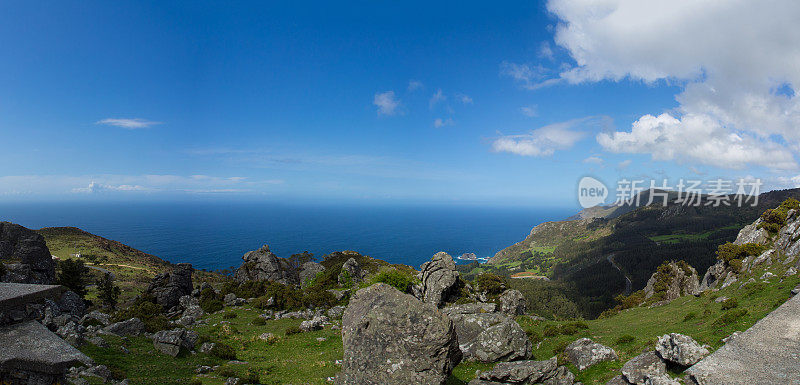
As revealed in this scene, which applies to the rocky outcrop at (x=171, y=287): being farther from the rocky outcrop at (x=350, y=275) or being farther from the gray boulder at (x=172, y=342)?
the gray boulder at (x=172, y=342)

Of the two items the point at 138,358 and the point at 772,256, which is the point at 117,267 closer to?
the point at 138,358

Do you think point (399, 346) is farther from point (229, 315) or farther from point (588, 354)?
point (229, 315)

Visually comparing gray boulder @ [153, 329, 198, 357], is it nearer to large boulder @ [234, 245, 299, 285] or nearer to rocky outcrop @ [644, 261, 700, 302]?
large boulder @ [234, 245, 299, 285]

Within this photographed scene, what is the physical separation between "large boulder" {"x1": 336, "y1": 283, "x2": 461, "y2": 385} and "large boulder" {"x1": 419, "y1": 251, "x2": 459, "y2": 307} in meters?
30.4

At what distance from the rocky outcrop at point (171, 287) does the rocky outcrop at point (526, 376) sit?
4235 cm

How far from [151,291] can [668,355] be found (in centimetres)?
5279

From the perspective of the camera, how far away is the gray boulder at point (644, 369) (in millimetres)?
12656

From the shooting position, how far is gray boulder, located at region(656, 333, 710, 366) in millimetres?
13039

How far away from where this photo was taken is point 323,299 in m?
39.8

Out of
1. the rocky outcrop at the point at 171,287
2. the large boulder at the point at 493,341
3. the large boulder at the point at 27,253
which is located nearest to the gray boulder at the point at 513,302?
the large boulder at the point at 493,341

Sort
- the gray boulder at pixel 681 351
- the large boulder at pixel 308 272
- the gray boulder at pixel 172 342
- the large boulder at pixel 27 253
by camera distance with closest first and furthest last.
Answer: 1. the gray boulder at pixel 681 351
2. the gray boulder at pixel 172 342
3. the large boulder at pixel 27 253
4. the large boulder at pixel 308 272

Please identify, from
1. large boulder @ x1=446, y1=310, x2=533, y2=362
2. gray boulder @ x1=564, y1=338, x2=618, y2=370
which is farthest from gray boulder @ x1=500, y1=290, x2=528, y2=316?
gray boulder @ x1=564, y1=338, x2=618, y2=370

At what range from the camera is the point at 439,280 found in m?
41.4

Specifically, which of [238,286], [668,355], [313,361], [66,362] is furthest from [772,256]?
[238,286]
